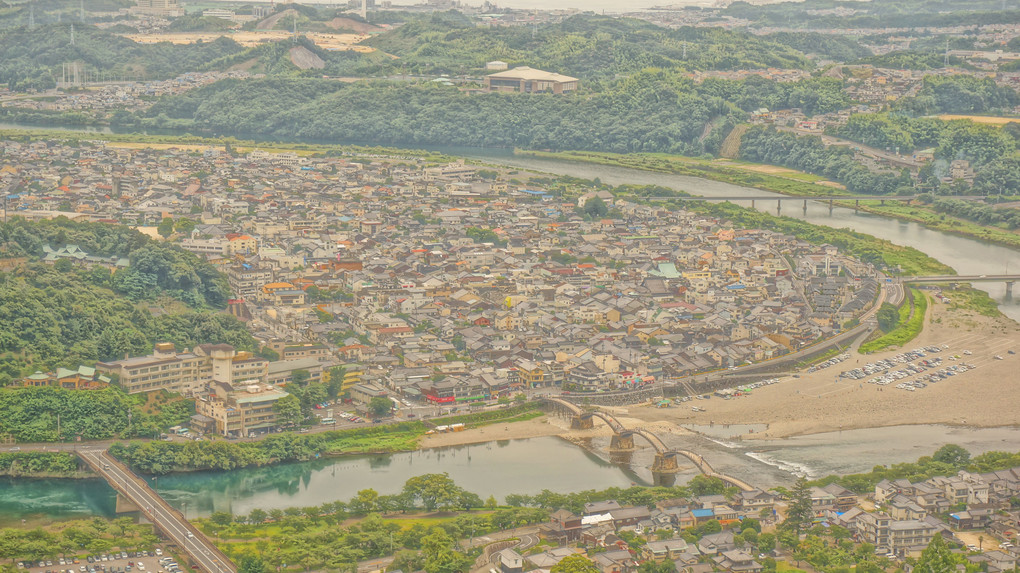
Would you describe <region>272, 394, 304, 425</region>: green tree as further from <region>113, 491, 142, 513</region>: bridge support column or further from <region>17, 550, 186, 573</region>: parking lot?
<region>17, 550, 186, 573</region>: parking lot

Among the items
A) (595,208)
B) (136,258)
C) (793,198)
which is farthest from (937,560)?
(793,198)

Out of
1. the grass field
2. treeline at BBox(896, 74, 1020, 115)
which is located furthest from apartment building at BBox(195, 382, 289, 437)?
treeline at BBox(896, 74, 1020, 115)

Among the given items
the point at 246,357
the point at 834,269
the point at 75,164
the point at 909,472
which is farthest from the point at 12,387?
the point at 75,164

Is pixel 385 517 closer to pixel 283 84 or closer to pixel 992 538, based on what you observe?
pixel 992 538

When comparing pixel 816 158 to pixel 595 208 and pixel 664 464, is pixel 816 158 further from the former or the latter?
pixel 664 464

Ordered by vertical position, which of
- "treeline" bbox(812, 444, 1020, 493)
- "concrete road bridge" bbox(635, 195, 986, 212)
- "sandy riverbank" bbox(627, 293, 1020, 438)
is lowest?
"sandy riverbank" bbox(627, 293, 1020, 438)

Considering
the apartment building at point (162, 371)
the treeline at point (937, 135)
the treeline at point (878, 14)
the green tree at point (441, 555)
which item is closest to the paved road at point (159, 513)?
the apartment building at point (162, 371)
